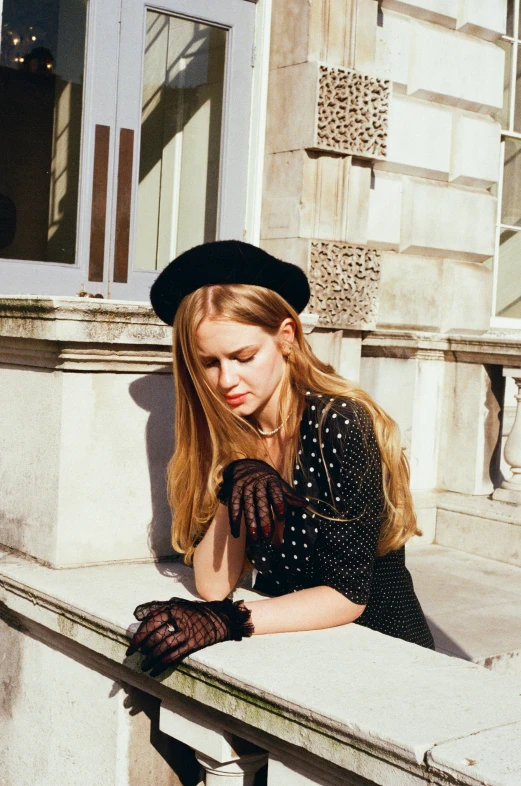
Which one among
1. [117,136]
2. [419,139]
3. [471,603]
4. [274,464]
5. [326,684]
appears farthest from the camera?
[419,139]

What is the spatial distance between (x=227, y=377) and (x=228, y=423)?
0.44ft

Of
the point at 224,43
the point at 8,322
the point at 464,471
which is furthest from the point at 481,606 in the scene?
the point at 224,43

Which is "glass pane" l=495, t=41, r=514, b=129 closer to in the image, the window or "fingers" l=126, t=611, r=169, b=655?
the window

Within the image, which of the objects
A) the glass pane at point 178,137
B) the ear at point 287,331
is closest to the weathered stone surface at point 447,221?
the glass pane at point 178,137

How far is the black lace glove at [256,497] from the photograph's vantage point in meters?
2.15

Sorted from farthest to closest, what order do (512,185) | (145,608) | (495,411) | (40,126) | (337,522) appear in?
1. (512,185)
2. (495,411)
3. (40,126)
4. (337,522)
5. (145,608)

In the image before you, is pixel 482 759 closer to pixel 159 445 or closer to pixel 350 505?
pixel 350 505

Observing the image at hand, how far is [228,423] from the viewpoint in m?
2.44

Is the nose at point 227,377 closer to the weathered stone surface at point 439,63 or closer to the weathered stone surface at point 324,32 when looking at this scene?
the weathered stone surface at point 324,32

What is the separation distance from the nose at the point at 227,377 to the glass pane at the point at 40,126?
2.87 metres

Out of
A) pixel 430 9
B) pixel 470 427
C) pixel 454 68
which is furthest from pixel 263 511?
pixel 454 68

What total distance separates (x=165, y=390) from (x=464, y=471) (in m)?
3.91

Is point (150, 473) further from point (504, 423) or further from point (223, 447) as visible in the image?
point (504, 423)

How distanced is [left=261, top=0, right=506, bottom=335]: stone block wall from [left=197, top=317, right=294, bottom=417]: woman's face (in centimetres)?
348
